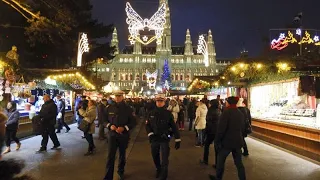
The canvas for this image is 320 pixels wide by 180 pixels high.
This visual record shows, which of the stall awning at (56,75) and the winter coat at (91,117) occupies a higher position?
the stall awning at (56,75)

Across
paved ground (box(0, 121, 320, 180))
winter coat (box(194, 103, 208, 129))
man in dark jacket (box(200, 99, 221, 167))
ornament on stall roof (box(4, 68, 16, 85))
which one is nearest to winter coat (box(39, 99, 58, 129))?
paved ground (box(0, 121, 320, 180))

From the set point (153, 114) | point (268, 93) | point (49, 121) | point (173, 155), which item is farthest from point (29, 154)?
point (268, 93)

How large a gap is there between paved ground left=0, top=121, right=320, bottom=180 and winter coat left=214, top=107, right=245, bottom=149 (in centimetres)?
127

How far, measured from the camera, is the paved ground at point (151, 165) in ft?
25.7

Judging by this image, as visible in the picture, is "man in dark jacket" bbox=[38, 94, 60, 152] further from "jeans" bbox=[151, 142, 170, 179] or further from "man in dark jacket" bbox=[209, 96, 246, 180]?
"man in dark jacket" bbox=[209, 96, 246, 180]

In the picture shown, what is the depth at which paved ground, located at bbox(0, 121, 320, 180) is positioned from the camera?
7820 millimetres

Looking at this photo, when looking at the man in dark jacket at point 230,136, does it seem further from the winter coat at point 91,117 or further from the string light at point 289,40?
the string light at point 289,40

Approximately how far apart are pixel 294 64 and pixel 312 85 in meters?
1.29

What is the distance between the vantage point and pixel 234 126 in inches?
266

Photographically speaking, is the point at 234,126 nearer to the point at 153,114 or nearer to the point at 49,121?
the point at 153,114

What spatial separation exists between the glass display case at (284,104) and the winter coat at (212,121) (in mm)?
2720

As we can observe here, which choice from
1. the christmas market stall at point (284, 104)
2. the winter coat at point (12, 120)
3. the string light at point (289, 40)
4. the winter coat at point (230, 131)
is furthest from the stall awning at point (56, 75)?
the winter coat at point (230, 131)

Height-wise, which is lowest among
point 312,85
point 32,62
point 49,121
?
point 49,121

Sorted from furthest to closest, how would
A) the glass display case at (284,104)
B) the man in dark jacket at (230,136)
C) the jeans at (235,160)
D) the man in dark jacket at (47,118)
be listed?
the glass display case at (284,104)
the man in dark jacket at (47,118)
the man in dark jacket at (230,136)
the jeans at (235,160)
